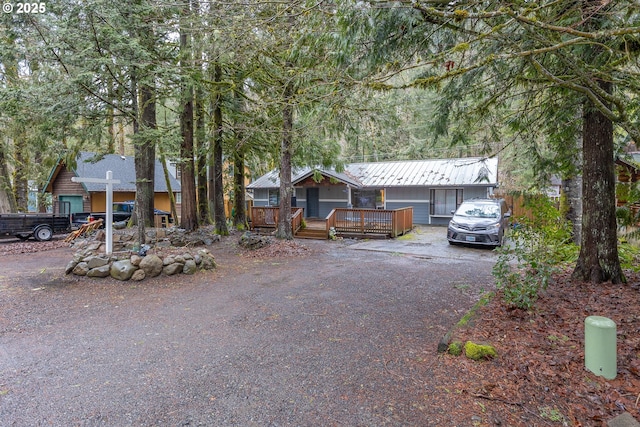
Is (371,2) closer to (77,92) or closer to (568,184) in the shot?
(77,92)

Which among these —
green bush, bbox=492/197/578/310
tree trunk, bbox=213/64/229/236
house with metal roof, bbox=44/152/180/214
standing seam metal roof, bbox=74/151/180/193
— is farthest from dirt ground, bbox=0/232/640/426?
house with metal roof, bbox=44/152/180/214

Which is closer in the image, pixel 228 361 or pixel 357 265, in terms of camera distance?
pixel 228 361

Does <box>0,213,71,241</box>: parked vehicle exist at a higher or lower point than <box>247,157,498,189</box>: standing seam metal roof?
lower

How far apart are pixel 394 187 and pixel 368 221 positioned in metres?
5.46

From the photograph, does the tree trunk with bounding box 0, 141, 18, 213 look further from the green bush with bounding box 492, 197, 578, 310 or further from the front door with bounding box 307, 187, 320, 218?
the green bush with bounding box 492, 197, 578, 310

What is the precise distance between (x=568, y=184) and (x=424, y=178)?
918cm

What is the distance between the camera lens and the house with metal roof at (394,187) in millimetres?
17344

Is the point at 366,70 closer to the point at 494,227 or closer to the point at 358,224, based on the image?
the point at 494,227

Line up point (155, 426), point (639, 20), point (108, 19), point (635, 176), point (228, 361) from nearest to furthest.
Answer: point (155, 426), point (228, 361), point (639, 20), point (108, 19), point (635, 176)

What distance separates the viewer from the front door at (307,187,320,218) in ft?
68.5

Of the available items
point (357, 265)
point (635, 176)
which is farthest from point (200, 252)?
point (635, 176)

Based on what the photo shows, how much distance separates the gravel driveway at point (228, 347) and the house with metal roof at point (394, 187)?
1068 cm

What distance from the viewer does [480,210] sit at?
11922 mm

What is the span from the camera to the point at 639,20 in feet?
12.9
